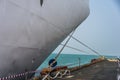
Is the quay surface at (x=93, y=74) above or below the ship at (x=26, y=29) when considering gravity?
below

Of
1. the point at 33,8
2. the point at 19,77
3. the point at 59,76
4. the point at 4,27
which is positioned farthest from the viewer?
the point at 59,76

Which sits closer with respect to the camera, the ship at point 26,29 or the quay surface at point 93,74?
the ship at point 26,29

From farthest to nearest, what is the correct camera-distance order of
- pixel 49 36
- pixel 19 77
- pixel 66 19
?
1. pixel 66 19
2. pixel 49 36
3. pixel 19 77

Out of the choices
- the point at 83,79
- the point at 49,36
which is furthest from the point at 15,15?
the point at 83,79

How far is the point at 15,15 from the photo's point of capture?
6.04 m

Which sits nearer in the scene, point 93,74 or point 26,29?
point 26,29

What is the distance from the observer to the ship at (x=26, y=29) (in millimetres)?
5914

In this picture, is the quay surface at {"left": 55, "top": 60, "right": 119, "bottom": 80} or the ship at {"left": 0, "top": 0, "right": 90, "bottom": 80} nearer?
the ship at {"left": 0, "top": 0, "right": 90, "bottom": 80}

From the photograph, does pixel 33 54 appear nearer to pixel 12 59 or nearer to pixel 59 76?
pixel 12 59

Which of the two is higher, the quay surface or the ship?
the ship

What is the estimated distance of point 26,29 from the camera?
266 inches

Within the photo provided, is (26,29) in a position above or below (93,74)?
above

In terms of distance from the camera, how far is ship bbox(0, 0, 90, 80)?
5914 millimetres

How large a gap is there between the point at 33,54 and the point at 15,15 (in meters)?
2.47
